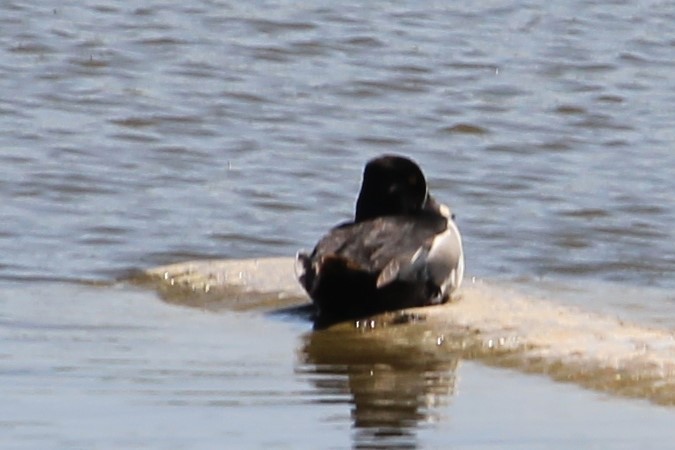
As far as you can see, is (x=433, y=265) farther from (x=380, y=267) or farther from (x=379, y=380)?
(x=379, y=380)

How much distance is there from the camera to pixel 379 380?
6863 millimetres

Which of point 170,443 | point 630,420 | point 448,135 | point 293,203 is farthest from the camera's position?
point 448,135

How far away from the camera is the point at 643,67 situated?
1488 centimetres

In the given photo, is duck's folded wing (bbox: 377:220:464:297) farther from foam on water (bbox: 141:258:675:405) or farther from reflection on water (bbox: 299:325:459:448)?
reflection on water (bbox: 299:325:459:448)

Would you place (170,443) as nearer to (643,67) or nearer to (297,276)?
(297,276)

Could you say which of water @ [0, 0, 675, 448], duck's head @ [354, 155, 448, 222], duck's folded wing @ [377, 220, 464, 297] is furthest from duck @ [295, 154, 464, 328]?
water @ [0, 0, 675, 448]

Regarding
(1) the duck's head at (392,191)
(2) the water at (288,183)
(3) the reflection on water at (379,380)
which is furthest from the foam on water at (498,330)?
(1) the duck's head at (392,191)

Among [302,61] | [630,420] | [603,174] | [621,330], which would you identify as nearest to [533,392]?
[630,420]

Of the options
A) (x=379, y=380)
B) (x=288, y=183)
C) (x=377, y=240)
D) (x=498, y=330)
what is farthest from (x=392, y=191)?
(x=288, y=183)

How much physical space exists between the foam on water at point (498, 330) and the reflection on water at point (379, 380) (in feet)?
0.14

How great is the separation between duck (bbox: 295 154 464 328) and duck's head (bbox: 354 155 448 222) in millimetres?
104

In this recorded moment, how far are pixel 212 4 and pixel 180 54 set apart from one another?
5.00ft

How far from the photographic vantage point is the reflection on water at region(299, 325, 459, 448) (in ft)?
19.9

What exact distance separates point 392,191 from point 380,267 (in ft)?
2.61
